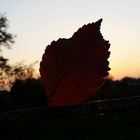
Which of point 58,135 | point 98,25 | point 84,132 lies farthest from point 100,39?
point 84,132

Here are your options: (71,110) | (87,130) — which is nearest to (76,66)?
(71,110)

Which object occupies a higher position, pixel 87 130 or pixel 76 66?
pixel 87 130

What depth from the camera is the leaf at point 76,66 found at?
0.67ft

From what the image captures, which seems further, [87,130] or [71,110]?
[87,130]

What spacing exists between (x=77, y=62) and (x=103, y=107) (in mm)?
44

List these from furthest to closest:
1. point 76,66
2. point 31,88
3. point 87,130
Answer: point 87,130, point 31,88, point 76,66

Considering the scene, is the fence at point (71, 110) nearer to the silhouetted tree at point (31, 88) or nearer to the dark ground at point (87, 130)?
the silhouetted tree at point (31, 88)

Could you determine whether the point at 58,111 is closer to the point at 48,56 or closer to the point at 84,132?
the point at 48,56

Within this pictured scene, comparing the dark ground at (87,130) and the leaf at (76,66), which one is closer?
the leaf at (76,66)

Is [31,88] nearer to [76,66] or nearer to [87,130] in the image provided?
[87,130]

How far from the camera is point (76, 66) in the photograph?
0.67 ft

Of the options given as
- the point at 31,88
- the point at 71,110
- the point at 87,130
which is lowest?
the point at 71,110

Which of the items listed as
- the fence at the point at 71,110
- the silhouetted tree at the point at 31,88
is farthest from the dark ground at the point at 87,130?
the fence at the point at 71,110

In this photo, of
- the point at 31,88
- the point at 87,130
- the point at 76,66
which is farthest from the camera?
the point at 87,130
